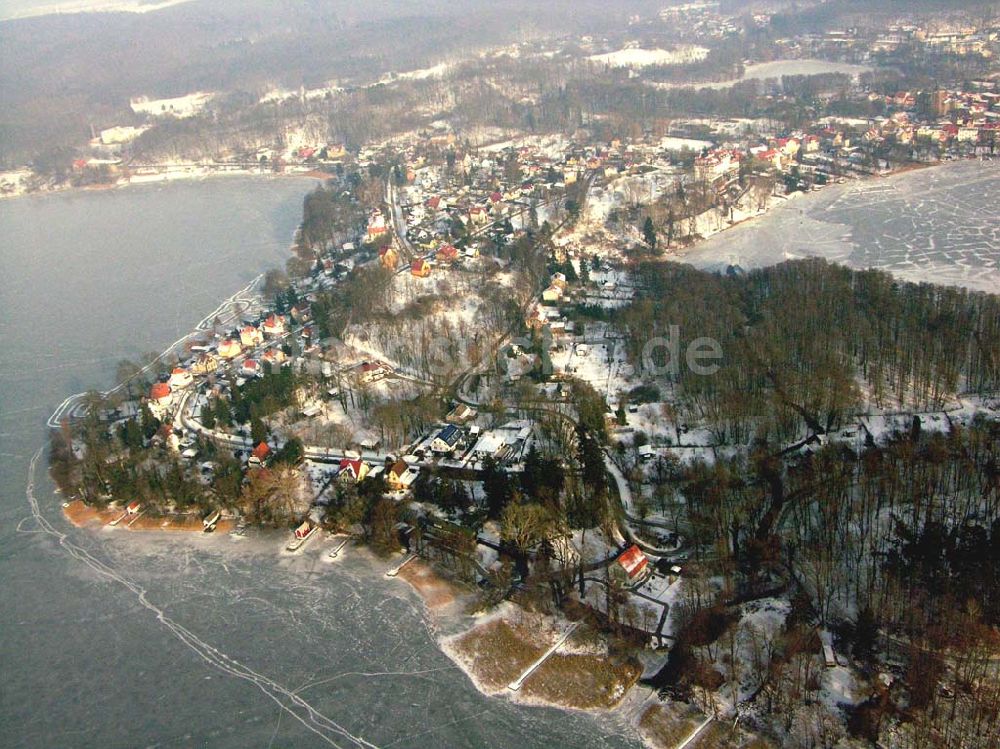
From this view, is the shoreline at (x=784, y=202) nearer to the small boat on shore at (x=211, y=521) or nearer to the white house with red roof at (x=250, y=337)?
the white house with red roof at (x=250, y=337)

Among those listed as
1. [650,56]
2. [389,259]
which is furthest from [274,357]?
[650,56]

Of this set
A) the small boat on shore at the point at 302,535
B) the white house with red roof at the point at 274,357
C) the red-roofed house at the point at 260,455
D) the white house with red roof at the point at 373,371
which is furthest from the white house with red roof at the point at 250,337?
the small boat on shore at the point at 302,535

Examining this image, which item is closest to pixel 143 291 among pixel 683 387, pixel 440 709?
pixel 683 387

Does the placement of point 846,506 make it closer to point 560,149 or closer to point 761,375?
point 761,375

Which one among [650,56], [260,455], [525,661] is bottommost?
[525,661]

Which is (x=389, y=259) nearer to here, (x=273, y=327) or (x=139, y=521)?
(x=273, y=327)

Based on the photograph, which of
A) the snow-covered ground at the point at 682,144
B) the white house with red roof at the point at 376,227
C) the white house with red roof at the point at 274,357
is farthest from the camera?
the snow-covered ground at the point at 682,144
